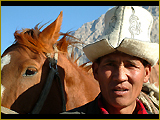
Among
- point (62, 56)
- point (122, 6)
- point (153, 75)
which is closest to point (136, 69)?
point (122, 6)

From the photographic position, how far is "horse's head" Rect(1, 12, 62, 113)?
93.7 inches

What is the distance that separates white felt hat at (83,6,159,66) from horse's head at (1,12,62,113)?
1039 millimetres

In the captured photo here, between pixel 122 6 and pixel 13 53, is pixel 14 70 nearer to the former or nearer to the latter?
pixel 13 53

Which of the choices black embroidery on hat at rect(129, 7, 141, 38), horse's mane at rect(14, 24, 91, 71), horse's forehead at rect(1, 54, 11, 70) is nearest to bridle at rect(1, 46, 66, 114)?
horse's mane at rect(14, 24, 91, 71)

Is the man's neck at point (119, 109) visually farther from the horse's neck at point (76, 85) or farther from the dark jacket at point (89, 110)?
the horse's neck at point (76, 85)

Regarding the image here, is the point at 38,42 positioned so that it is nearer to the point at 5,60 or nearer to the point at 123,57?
the point at 5,60

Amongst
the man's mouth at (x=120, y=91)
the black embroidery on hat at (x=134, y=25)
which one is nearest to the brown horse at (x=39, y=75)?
the man's mouth at (x=120, y=91)

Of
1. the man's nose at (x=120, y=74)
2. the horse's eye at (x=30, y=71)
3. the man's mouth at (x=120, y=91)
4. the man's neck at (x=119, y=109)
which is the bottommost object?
the man's neck at (x=119, y=109)

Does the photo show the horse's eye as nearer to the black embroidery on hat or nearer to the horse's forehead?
the horse's forehead

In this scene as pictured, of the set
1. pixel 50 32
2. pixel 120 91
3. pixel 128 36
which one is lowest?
pixel 120 91

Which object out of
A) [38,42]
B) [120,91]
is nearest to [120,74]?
[120,91]

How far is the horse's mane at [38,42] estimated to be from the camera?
9.14ft

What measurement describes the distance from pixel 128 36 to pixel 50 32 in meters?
1.50

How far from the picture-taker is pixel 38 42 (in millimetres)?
2812
